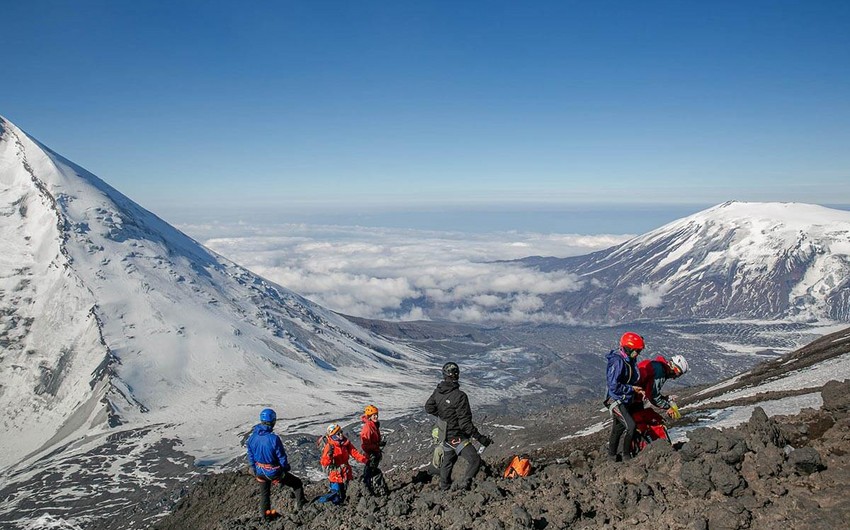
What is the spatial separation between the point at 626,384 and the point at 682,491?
2.24m

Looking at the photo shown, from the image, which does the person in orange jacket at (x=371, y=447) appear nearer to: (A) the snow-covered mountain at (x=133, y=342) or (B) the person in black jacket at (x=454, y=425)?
(B) the person in black jacket at (x=454, y=425)

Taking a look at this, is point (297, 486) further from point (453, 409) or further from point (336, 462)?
point (453, 409)

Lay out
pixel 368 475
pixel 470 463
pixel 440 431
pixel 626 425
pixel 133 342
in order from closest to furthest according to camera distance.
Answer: pixel 626 425 < pixel 440 431 < pixel 470 463 < pixel 368 475 < pixel 133 342

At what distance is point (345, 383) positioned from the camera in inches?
5605

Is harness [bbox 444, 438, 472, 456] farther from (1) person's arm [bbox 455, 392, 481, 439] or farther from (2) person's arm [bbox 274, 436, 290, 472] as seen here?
(2) person's arm [bbox 274, 436, 290, 472]

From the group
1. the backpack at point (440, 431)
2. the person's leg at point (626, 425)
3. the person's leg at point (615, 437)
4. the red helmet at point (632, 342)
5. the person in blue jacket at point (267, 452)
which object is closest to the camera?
the red helmet at point (632, 342)

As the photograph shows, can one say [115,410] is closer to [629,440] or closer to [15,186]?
[15,186]

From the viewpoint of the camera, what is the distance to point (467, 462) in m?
12.4

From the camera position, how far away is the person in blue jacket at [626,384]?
1080 cm

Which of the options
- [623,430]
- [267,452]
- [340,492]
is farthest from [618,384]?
[267,452]

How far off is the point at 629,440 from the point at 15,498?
288 ft

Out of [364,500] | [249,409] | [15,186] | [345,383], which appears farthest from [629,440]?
[15,186]

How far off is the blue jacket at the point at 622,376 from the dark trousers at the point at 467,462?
12.1 ft

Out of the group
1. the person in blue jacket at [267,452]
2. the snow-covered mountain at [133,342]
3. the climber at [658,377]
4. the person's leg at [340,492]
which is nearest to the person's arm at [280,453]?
the person in blue jacket at [267,452]
